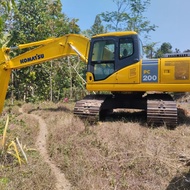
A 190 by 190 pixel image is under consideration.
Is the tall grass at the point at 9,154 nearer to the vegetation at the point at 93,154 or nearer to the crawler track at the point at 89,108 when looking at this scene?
the vegetation at the point at 93,154

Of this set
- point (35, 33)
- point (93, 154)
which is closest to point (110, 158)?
point (93, 154)

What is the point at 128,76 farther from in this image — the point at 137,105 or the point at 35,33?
the point at 35,33

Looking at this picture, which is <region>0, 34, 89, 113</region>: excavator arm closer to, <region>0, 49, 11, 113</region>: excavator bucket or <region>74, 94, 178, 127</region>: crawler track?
<region>0, 49, 11, 113</region>: excavator bucket

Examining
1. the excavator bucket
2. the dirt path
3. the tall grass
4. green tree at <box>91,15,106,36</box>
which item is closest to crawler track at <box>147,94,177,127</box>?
the dirt path

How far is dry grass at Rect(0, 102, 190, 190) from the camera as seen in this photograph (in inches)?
143

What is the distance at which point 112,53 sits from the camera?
715 cm

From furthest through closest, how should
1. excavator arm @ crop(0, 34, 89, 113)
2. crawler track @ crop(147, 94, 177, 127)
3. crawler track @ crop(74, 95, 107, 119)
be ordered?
excavator arm @ crop(0, 34, 89, 113)
crawler track @ crop(74, 95, 107, 119)
crawler track @ crop(147, 94, 177, 127)

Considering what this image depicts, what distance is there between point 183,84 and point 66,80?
8.63 metres

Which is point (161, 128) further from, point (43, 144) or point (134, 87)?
point (43, 144)

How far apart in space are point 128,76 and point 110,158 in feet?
10.2

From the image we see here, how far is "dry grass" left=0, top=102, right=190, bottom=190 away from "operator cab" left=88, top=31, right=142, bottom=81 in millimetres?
1745

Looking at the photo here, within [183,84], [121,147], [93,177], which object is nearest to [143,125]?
[183,84]

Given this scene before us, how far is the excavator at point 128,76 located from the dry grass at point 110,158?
26.3 inches

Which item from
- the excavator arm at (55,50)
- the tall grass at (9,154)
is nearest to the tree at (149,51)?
the excavator arm at (55,50)
